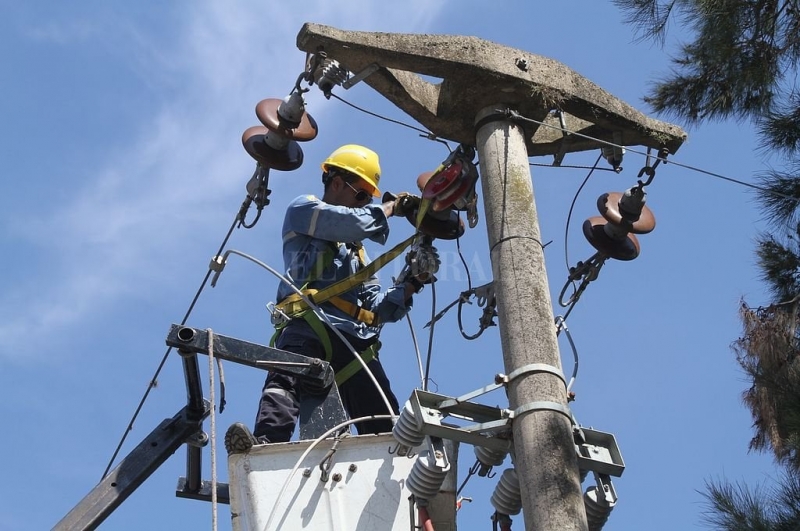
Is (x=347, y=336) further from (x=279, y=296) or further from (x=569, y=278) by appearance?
(x=569, y=278)

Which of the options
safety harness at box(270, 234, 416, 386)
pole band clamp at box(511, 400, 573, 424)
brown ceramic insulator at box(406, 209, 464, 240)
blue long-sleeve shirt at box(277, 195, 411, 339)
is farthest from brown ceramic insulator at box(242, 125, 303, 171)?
pole band clamp at box(511, 400, 573, 424)

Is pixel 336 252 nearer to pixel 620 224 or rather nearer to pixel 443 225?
pixel 443 225

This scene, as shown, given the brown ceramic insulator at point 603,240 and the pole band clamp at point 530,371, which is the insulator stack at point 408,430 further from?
the brown ceramic insulator at point 603,240

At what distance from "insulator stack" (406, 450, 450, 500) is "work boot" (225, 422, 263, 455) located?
97 cm

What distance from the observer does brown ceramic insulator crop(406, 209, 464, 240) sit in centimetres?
627

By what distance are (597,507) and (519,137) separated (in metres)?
1.65

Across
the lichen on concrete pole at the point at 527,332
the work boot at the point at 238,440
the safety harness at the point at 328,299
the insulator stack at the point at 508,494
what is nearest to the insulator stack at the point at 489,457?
the insulator stack at the point at 508,494

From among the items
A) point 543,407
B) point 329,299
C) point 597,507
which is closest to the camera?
point 543,407

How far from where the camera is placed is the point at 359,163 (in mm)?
7164

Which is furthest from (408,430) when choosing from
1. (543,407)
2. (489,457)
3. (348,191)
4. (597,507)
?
(348,191)

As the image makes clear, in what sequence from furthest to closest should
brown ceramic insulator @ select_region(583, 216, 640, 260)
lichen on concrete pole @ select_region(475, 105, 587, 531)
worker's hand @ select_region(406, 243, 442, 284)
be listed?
1. worker's hand @ select_region(406, 243, 442, 284)
2. brown ceramic insulator @ select_region(583, 216, 640, 260)
3. lichen on concrete pole @ select_region(475, 105, 587, 531)

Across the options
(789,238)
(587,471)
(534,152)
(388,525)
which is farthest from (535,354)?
(789,238)

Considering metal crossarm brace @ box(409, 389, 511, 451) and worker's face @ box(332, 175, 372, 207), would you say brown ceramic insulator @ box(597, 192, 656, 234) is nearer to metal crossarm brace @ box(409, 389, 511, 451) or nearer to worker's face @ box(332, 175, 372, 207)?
worker's face @ box(332, 175, 372, 207)

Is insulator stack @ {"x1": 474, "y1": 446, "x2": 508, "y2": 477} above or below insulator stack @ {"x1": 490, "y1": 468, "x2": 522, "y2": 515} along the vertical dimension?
above
